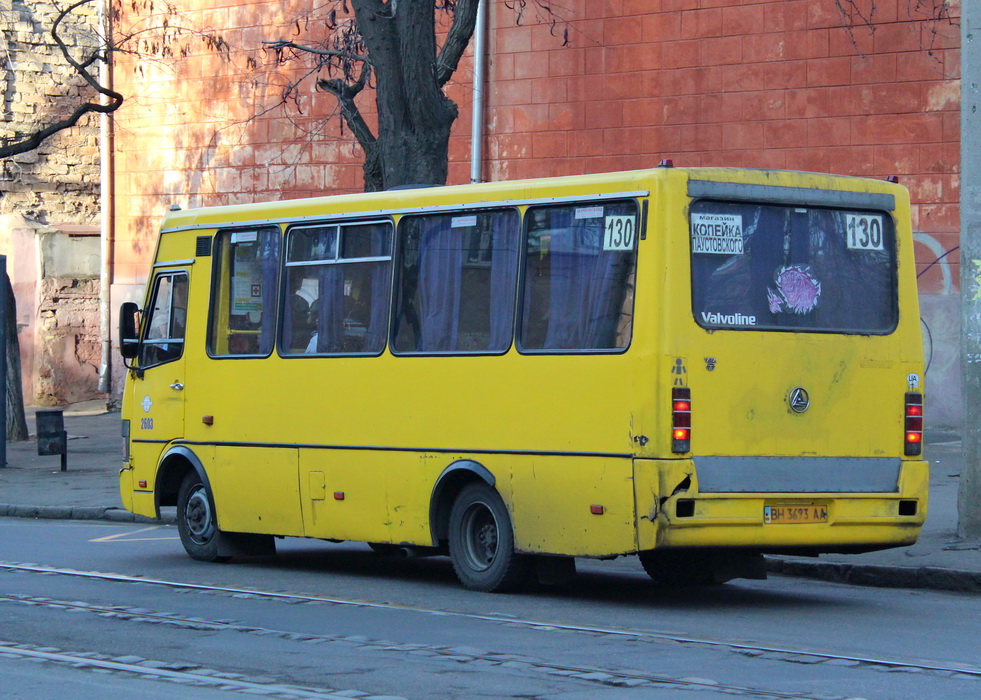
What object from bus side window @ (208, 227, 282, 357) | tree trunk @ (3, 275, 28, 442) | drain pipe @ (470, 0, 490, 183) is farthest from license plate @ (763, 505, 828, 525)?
tree trunk @ (3, 275, 28, 442)

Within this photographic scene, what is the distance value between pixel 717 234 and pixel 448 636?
3053 millimetres

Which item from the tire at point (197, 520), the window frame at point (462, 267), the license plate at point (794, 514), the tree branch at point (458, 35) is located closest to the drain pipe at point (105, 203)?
the tree branch at point (458, 35)

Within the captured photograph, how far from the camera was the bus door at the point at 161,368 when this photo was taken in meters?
13.0

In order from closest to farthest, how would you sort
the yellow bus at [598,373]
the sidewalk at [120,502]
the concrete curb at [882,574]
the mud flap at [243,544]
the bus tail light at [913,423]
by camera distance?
the yellow bus at [598,373]
the bus tail light at [913,423]
the concrete curb at [882,574]
the sidewalk at [120,502]
the mud flap at [243,544]

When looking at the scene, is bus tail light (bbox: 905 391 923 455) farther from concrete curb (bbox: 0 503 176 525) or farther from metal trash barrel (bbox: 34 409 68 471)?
metal trash barrel (bbox: 34 409 68 471)

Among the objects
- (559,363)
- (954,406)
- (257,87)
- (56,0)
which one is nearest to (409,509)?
(559,363)

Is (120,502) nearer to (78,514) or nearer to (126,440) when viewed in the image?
(78,514)

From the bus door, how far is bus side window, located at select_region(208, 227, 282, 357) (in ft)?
1.59

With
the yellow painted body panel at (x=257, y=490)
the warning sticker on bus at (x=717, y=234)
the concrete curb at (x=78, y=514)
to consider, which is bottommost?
the concrete curb at (x=78, y=514)

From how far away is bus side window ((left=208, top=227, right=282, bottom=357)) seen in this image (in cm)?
1223

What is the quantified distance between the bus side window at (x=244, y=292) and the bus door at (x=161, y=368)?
48cm

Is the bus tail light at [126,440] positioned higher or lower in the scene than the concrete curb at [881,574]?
higher

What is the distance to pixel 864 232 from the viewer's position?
10.3 metres

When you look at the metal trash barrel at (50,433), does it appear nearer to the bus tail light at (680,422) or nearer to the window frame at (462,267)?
the window frame at (462,267)
